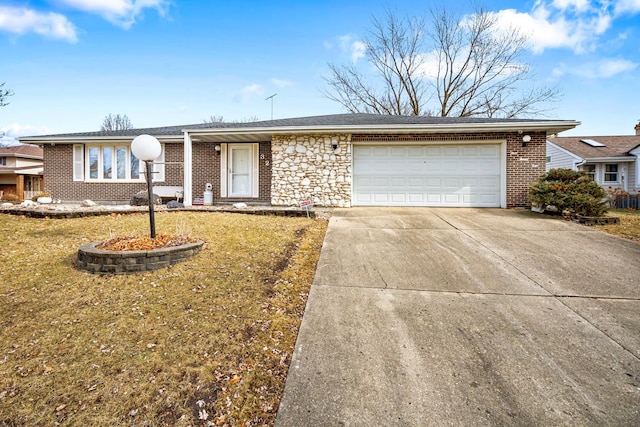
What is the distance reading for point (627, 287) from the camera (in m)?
3.62

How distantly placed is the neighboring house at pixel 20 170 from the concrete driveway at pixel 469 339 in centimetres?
2973

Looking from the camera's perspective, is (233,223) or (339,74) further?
(339,74)

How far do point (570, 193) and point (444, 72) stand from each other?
17.9m

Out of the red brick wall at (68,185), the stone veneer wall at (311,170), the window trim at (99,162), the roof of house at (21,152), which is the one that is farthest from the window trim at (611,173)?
the roof of house at (21,152)

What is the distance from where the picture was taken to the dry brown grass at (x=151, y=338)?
1.93m

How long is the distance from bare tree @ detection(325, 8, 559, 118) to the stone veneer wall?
1455 centimetres

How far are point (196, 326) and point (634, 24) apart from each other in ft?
60.8

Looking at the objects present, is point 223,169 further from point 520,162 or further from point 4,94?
point 4,94

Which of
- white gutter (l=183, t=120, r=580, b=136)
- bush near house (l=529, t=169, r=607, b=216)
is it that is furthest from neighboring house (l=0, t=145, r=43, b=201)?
bush near house (l=529, t=169, r=607, b=216)

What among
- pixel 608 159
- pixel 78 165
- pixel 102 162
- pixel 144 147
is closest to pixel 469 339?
pixel 144 147

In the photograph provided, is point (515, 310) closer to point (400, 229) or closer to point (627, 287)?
point (627, 287)

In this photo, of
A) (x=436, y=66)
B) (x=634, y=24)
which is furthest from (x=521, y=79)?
(x=634, y=24)

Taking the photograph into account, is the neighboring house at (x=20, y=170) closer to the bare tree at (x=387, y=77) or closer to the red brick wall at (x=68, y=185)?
the red brick wall at (x=68, y=185)

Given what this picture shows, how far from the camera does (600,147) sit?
57.7ft
